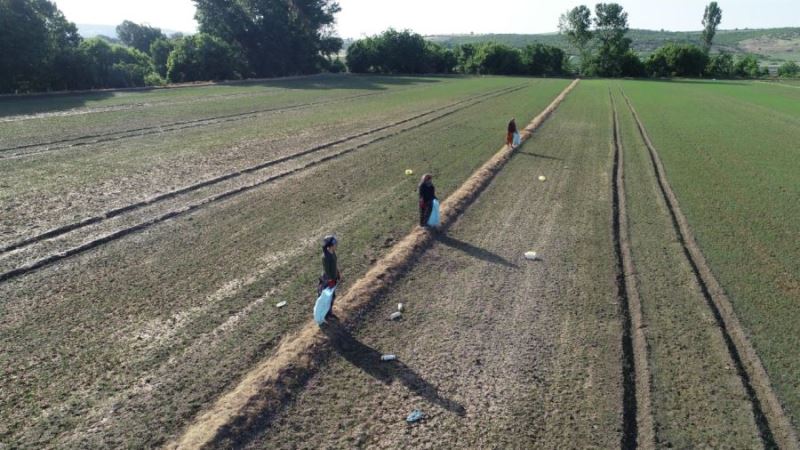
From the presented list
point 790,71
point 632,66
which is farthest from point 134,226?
point 790,71

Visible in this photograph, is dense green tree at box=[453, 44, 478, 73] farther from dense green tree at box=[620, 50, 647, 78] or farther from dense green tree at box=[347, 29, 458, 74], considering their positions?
dense green tree at box=[620, 50, 647, 78]

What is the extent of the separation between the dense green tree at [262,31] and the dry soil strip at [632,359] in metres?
67.4

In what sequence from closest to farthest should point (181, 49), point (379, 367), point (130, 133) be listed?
point (379, 367) → point (130, 133) → point (181, 49)

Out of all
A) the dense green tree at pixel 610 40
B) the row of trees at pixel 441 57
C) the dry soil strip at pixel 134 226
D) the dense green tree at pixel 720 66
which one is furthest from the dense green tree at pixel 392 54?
the dry soil strip at pixel 134 226

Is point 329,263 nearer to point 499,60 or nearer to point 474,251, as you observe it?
point 474,251

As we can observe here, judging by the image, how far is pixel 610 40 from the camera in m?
108

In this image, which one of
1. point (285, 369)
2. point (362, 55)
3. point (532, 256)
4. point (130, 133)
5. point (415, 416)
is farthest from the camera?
point (362, 55)

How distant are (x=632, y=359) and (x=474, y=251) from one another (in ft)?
16.3

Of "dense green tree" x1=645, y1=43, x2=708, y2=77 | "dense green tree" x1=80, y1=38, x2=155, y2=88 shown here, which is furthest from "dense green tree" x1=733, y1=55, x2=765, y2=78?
"dense green tree" x1=80, y1=38, x2=155, y2=88

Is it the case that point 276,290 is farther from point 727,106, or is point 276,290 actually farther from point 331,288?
point 727,106

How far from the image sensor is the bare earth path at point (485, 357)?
7004 millimetres

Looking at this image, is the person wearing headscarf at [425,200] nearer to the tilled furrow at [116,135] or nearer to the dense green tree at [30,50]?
the tilled furrow at [116,135]

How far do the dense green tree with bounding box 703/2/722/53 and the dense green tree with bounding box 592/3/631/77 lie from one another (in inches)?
1204

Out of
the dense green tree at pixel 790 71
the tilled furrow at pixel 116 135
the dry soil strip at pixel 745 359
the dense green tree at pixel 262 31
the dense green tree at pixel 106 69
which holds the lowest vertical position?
the dry soil strip at pixel 745 359
